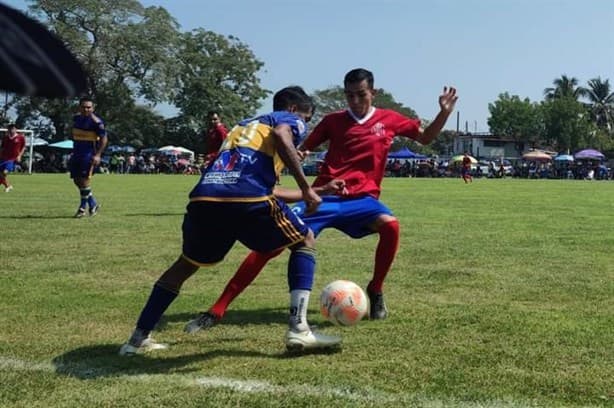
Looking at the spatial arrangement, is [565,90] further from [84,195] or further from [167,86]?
[84,195]

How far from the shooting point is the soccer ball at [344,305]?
5008mm

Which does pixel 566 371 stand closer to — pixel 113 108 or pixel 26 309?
pixel 26 309

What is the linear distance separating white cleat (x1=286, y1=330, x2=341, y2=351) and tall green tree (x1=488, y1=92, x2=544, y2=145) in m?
105

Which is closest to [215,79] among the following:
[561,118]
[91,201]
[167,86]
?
[167,86]

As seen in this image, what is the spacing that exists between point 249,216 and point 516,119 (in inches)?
4225

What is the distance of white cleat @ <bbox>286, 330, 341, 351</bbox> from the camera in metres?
4.48

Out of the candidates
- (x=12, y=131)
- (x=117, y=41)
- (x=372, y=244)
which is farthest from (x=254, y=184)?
(x=117, y=41)

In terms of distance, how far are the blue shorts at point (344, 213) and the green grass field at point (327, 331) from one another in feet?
2.32

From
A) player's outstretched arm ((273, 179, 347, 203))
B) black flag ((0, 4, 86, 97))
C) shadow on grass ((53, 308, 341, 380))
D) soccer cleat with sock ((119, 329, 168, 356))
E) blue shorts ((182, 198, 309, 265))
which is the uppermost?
black flag ((0, 4, 86, 97))

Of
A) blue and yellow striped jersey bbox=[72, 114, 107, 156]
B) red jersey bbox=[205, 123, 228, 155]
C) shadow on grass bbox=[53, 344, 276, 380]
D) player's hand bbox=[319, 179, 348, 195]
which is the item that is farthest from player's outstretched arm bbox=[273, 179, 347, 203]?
blue and yellow striped jersey bbox=[72, 114, 107, 156]

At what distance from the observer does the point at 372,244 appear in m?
10.3

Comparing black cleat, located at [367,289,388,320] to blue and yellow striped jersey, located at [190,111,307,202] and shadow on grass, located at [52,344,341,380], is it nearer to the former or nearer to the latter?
shadow on grass, located at [52,344,341,380]

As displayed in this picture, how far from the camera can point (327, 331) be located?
17.6 ft

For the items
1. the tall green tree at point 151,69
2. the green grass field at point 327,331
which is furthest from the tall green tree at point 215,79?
the green grass field at point 327,331
